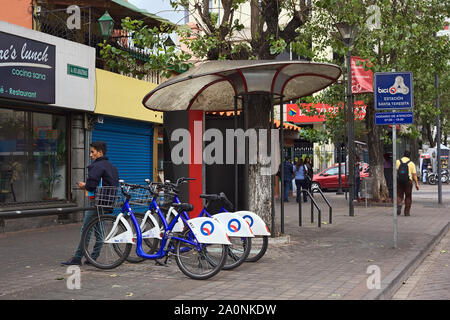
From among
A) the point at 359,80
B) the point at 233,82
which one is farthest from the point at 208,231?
the point at 359,80

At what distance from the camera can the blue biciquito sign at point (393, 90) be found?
9.94 metres

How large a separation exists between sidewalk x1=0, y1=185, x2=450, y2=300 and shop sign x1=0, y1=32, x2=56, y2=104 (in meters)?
3.00

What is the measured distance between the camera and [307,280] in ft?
23.4

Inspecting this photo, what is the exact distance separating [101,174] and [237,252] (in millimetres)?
2150

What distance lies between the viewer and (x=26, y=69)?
41.7 feet

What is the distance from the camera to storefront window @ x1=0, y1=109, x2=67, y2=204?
1299cm

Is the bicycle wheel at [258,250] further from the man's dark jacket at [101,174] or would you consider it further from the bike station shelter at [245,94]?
the man's dark jacket at [101,174]

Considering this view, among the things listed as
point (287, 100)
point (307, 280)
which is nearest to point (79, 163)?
point (287, 100)

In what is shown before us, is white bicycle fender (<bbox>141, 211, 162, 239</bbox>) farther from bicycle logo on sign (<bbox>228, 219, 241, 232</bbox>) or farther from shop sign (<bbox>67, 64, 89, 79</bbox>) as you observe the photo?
shop sign (<bbox>67, 64, 89, 79</bbox>)

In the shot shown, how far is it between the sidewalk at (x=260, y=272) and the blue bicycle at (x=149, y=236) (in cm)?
19

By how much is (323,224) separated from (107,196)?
295 inches

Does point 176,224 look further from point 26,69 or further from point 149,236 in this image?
point 26,69

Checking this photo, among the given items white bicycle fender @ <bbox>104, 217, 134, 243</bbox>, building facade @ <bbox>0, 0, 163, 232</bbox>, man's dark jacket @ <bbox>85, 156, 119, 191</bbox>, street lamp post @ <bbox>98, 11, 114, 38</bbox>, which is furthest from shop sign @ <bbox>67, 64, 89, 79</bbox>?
white bicycle fender @ <bbox>104, 217, 134, 243</bbox>
